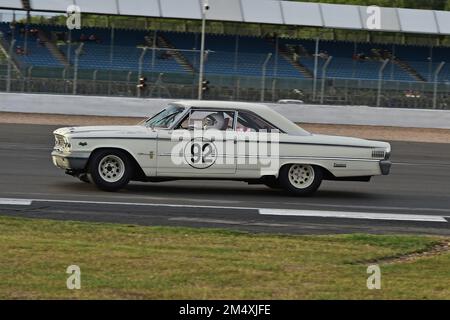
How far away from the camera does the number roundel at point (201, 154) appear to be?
1350 cm

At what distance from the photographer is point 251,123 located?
13859 mm

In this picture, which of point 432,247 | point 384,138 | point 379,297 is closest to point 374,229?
point 432,247

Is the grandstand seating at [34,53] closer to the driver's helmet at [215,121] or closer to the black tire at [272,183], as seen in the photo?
the black tire at [272,183]

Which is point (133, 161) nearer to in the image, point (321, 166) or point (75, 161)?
point (75, 161)

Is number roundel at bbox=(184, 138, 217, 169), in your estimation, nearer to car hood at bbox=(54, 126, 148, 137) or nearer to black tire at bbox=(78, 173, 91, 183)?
car hood at bbox=(54, 126, 148, 137)

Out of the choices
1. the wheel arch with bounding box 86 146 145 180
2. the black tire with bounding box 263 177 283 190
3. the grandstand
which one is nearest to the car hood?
the wheel arch with bounding box 86 146 145 180

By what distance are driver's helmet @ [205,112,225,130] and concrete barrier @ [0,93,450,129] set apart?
1791cm

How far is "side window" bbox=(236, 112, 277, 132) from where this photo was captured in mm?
13820

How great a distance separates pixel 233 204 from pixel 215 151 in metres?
0.88

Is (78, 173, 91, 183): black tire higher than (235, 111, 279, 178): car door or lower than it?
lower

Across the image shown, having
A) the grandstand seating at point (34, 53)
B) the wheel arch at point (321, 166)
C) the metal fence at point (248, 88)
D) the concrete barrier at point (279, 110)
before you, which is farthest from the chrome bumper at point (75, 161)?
the grandstand seating at point (34, 53)

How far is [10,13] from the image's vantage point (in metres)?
39.5

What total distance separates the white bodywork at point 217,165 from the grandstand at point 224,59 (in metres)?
19.0

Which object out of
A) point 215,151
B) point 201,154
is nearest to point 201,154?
point 201,154
